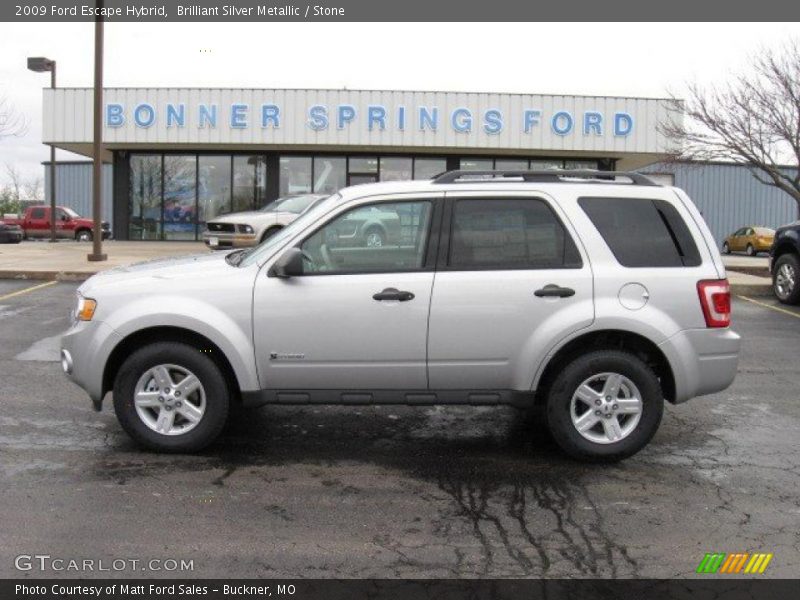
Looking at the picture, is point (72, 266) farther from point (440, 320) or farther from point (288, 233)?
point (440, 320)

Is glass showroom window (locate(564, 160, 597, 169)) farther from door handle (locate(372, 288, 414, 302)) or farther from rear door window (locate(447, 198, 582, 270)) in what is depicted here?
door handle (locate(372, 288, 414, 302))

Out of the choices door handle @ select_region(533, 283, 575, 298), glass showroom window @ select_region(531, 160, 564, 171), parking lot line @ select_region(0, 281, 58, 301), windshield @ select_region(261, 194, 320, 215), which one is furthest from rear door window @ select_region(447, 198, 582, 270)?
glass showroom window @ select_region(531, 160, 564, 171)

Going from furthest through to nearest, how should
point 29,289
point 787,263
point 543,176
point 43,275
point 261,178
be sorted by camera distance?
point 261,178 < point 43,275 < point 29,289 < point 787,263 < point 543,176

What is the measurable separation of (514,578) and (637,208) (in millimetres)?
2780

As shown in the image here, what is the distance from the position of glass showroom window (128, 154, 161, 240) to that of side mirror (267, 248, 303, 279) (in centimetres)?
2419

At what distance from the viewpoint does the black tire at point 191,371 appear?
17.7ft

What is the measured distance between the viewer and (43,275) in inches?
623

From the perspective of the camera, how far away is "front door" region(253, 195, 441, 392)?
5391 mm

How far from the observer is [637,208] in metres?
5.64

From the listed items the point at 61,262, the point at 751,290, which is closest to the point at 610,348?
the point at 751,290

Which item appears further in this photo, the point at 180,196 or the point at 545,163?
the point at 545,163

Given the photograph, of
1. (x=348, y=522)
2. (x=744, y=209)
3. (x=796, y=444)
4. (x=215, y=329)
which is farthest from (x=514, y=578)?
(x=744, y=209)

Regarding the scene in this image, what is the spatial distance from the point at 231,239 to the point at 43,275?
12.5ft

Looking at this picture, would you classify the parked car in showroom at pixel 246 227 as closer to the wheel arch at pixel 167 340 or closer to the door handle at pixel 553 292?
the wheel arch at pixel 167 340
